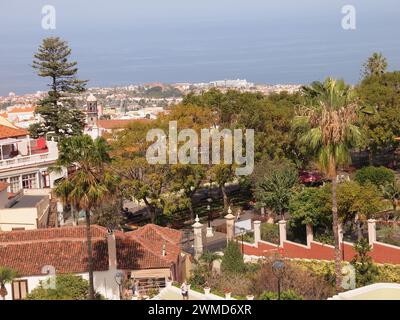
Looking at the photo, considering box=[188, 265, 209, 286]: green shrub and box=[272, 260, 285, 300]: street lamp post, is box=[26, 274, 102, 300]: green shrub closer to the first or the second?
box=[188, 265, 209, 286]: green shrub

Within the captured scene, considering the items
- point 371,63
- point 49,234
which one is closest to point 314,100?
point 49,234

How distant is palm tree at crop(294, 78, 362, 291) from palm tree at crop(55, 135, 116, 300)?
17.5 ft

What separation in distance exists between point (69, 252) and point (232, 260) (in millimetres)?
5192

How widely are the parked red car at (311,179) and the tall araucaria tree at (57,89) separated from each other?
1431 centimetres

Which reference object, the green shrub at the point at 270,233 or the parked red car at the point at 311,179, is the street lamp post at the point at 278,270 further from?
the parked red car at the point at 311,179

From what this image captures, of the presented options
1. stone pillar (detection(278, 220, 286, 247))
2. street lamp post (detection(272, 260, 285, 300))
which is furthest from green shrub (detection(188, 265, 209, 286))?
stone pillar (detection(278, 220, 286, 247))

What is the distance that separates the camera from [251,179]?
115ft

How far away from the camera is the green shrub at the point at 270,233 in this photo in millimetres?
25875

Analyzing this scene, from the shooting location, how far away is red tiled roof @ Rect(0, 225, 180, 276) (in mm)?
20344

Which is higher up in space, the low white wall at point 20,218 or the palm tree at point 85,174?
the palm tree at point 85,174

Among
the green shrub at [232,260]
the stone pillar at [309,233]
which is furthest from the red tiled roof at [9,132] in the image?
the stone pillar at [309,233]

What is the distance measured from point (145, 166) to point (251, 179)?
6.36 m

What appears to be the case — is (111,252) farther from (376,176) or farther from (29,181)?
(376,176)
